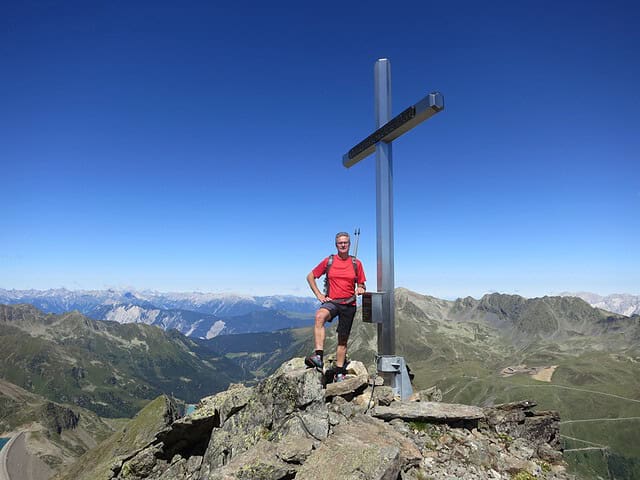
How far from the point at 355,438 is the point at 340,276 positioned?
5138 mm

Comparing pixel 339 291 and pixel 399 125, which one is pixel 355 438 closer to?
pixel 339 291

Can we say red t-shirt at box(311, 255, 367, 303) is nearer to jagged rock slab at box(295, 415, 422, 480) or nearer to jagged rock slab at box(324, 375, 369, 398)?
jagged rock slab at box(324, 375, 369, 398)

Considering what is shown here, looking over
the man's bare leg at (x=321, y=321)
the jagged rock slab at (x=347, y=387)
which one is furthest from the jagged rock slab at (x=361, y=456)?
the man's bare leg at (x=321, y=321)

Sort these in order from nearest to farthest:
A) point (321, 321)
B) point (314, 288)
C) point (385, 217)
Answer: point (321, 321) < point (314, 288) < point (385, 217)

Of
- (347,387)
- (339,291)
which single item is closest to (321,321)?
(339,291)

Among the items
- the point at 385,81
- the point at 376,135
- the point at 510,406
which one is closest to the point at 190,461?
the point at 510,406

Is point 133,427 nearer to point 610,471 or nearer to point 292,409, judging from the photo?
point 292,409

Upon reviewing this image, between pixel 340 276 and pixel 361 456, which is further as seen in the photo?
pixel 340 276

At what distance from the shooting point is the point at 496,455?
1059 centimetres

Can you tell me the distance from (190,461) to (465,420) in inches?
417

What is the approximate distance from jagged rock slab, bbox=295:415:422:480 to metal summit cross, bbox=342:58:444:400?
3.49m

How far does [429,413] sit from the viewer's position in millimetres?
11398

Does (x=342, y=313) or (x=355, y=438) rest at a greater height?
(x=342, y=313)

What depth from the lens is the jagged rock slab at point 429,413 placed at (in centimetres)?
1136
